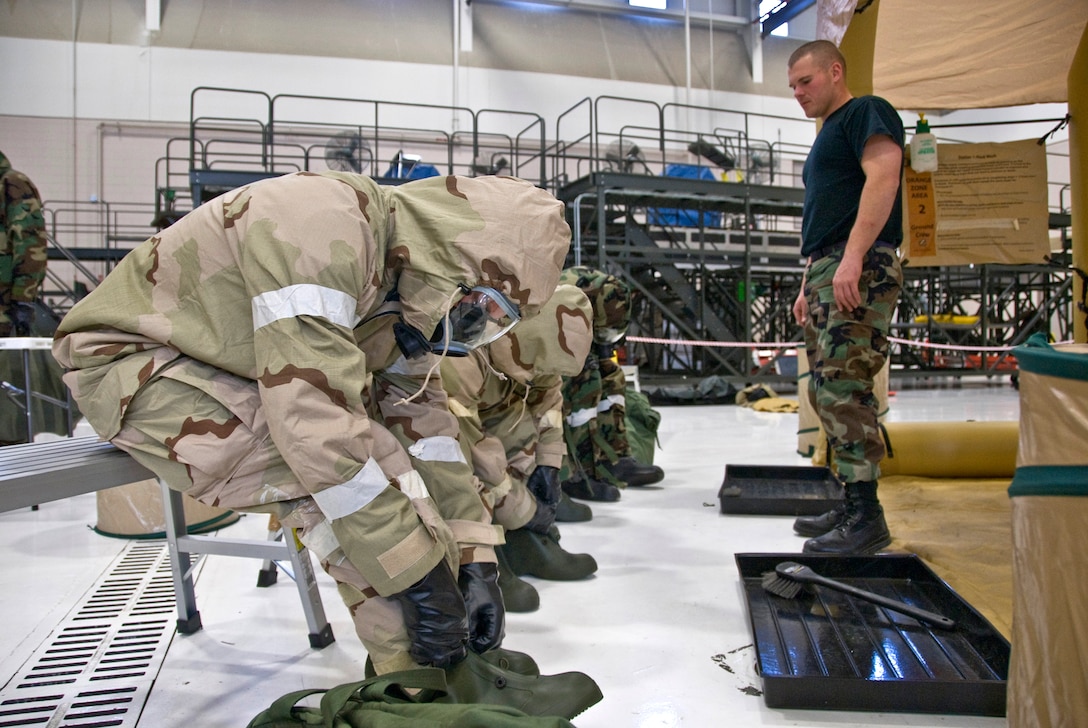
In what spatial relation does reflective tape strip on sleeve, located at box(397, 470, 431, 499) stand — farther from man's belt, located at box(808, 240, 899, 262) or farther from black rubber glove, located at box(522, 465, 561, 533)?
man's belt, located at box(808, 240, 899, 262)

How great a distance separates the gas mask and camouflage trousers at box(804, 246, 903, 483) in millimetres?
1421

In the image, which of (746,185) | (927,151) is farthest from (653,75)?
(927,151)

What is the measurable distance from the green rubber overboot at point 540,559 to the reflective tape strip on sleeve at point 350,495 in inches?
45.8

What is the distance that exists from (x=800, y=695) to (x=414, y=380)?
104 cm

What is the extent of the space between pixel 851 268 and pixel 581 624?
139 cm

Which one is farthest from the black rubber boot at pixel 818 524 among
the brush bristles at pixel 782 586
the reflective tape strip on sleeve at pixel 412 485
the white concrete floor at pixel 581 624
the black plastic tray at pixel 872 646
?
the reflective tape strip on sleeve at pixel 412 485

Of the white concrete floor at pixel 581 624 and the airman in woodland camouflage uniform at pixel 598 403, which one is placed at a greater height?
the airman in woodland camouflage uniform at pixel 598 403

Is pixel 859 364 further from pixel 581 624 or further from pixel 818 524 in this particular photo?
pixel 581 624

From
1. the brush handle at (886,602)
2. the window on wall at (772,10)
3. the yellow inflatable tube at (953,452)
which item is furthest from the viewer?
the window on wall at (772,10)

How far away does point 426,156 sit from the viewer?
1237 centimetres

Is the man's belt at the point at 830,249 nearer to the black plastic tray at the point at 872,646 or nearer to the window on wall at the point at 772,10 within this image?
the black plastic tray at the point at 872,646

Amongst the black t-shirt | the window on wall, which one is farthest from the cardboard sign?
the window on wall

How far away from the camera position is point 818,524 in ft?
9.29

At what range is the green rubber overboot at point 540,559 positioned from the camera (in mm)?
2371
